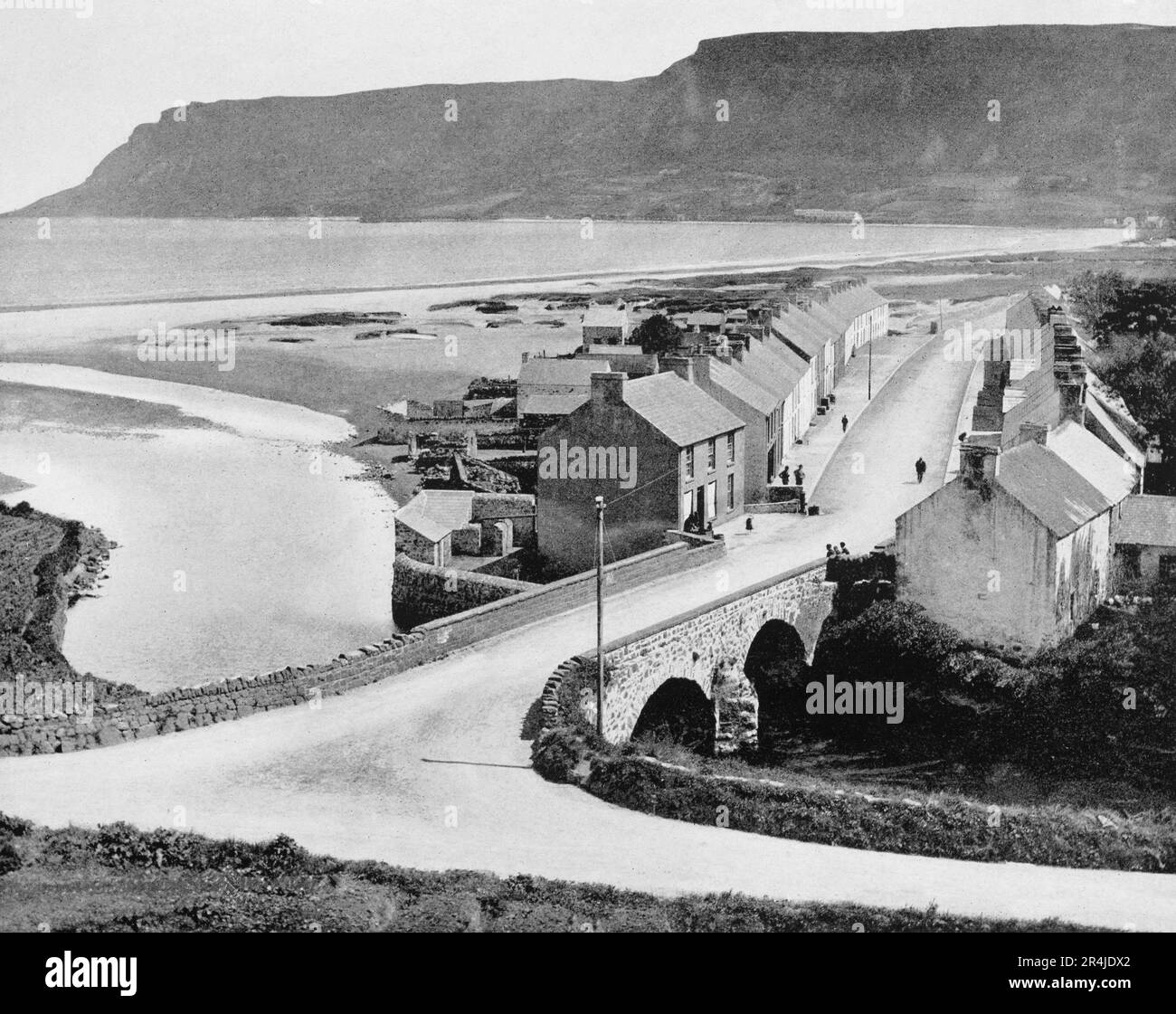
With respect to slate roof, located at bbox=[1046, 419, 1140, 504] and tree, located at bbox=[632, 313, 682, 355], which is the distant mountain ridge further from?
slate roof, located at bbox=[1046, 419, 1140, 504]

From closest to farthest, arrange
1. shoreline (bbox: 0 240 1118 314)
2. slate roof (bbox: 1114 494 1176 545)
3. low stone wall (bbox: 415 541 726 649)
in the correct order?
low stone wall (bbox: 415 541 726 649) → slate roof (bbox: 1114 494 1176 545) → shoreline (bbox: 0 240 1118 314)

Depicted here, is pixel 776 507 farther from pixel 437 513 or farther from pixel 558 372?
pixel 558 372

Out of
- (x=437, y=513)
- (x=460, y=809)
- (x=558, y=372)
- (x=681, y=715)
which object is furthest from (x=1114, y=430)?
(x=558, y=372)

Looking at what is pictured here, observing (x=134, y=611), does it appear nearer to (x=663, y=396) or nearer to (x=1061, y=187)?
(x=663, y=396)

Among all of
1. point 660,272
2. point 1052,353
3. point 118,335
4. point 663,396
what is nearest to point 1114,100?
point 1052,353

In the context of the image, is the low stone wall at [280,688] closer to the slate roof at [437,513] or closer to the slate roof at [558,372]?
the slate roof at [437,513]

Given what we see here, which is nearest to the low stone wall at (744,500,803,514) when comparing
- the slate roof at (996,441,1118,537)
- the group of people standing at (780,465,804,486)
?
the group of people standing at (780,465,804,486)
